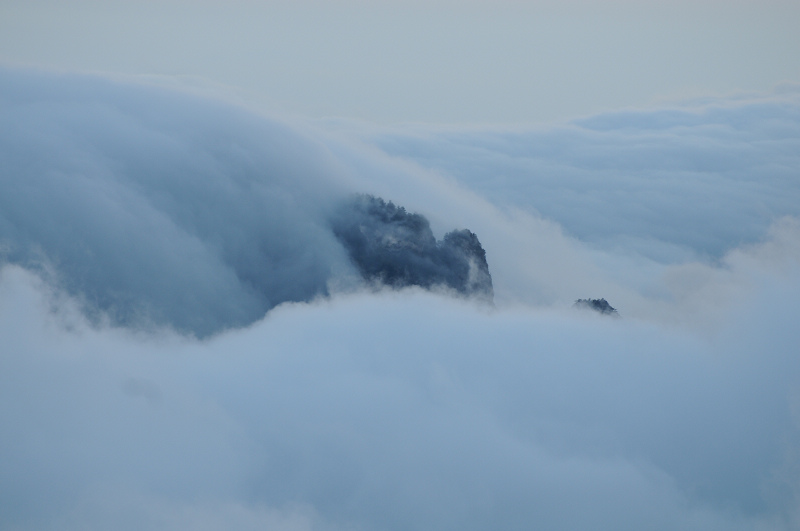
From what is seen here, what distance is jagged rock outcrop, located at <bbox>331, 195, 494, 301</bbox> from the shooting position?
Answer: 2300cm

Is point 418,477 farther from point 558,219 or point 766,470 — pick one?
point 558,219

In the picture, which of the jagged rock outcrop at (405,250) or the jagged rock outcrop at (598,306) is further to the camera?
the jagged rock outcrop at (598,306)

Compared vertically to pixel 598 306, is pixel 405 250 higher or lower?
higher

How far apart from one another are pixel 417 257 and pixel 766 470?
12615 mm

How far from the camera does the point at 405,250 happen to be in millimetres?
23297

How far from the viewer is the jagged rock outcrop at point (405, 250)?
23.0 m

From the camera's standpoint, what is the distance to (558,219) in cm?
6156

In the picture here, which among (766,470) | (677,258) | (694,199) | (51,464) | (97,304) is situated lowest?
(51,464)

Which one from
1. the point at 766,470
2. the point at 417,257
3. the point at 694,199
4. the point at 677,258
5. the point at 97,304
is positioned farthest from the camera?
the point at 694,199

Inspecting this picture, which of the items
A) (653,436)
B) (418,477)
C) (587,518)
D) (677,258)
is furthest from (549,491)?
(677,258)

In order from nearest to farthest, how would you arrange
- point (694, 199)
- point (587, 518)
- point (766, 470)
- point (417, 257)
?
point (587, 518)
point (766, 470)
point (417, 257)
point (694, 199)

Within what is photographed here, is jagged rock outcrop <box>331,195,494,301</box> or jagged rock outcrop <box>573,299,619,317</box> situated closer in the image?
jagged rock outcrop <box>331,195,494,301</box>

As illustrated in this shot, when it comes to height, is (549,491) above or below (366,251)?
below

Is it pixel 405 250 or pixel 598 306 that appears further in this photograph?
pixel 598 306
